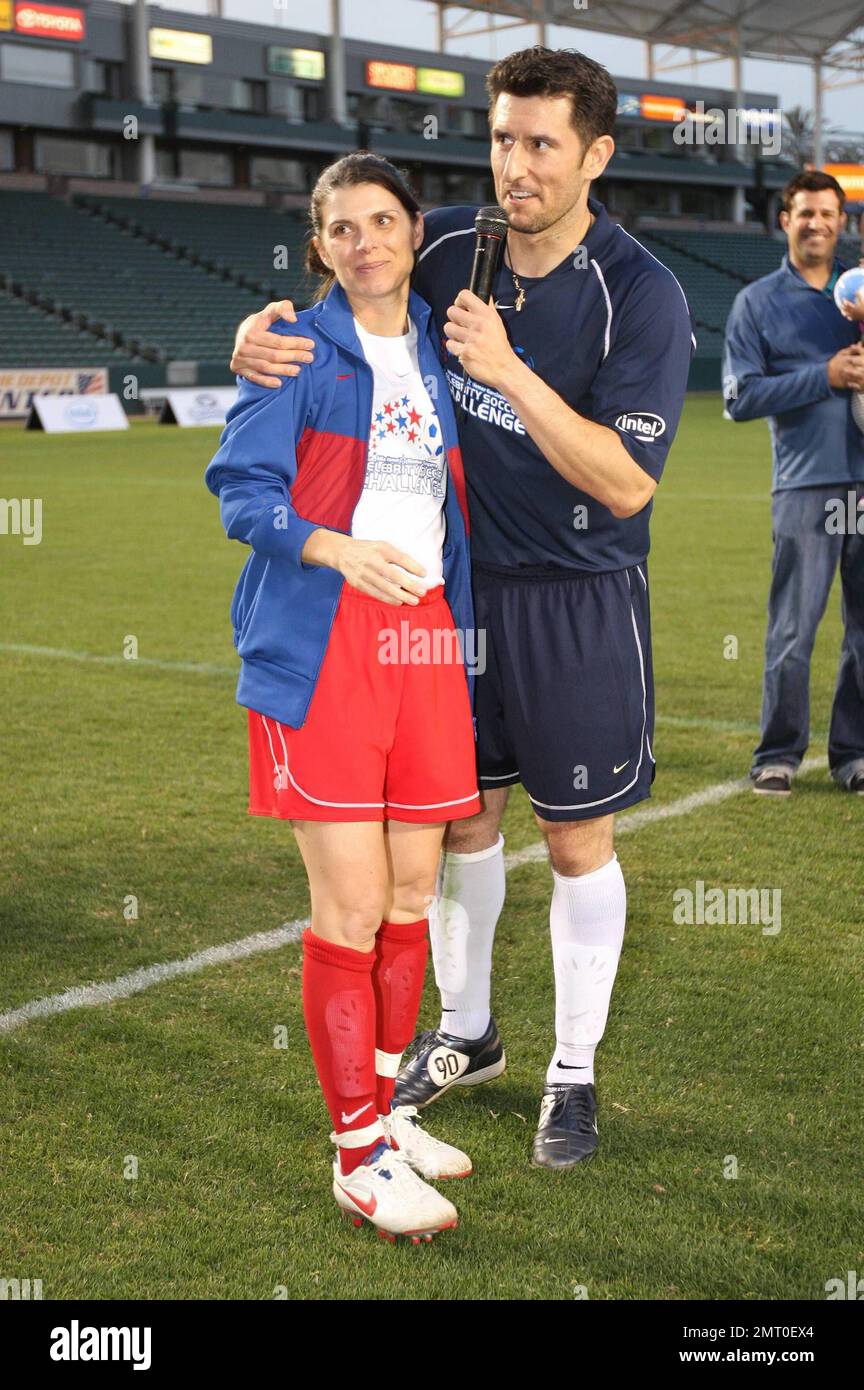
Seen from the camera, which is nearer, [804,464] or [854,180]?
[804,464]

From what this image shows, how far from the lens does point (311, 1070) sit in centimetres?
321

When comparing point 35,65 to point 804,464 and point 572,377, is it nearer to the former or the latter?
point 804,464

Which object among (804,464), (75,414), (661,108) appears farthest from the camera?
(661,108)

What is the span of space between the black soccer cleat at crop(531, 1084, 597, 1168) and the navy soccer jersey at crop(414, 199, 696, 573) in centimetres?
106

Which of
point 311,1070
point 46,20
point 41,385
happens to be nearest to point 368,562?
point 311,1070

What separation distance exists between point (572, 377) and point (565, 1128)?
145 cm

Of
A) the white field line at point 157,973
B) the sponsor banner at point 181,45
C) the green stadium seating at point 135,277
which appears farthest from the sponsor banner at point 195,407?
the white field line at point 157,973

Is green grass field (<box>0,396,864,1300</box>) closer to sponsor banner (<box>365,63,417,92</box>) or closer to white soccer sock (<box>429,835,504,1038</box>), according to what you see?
white soccer sock (<box>429,835,504,1038</box>)

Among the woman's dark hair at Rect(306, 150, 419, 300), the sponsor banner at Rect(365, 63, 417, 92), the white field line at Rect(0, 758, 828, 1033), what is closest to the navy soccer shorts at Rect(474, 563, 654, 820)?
the woman's dark hair at Rect(306, 150, 419, 300)

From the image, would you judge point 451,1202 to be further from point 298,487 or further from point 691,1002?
point 298,487

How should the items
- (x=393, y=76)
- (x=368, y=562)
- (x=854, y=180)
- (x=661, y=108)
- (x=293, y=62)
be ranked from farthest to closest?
(x=661, y=108) → (x=393, y=76) → (x=854, y=180) → (x=293, y=62) → (x=368, y=562)
